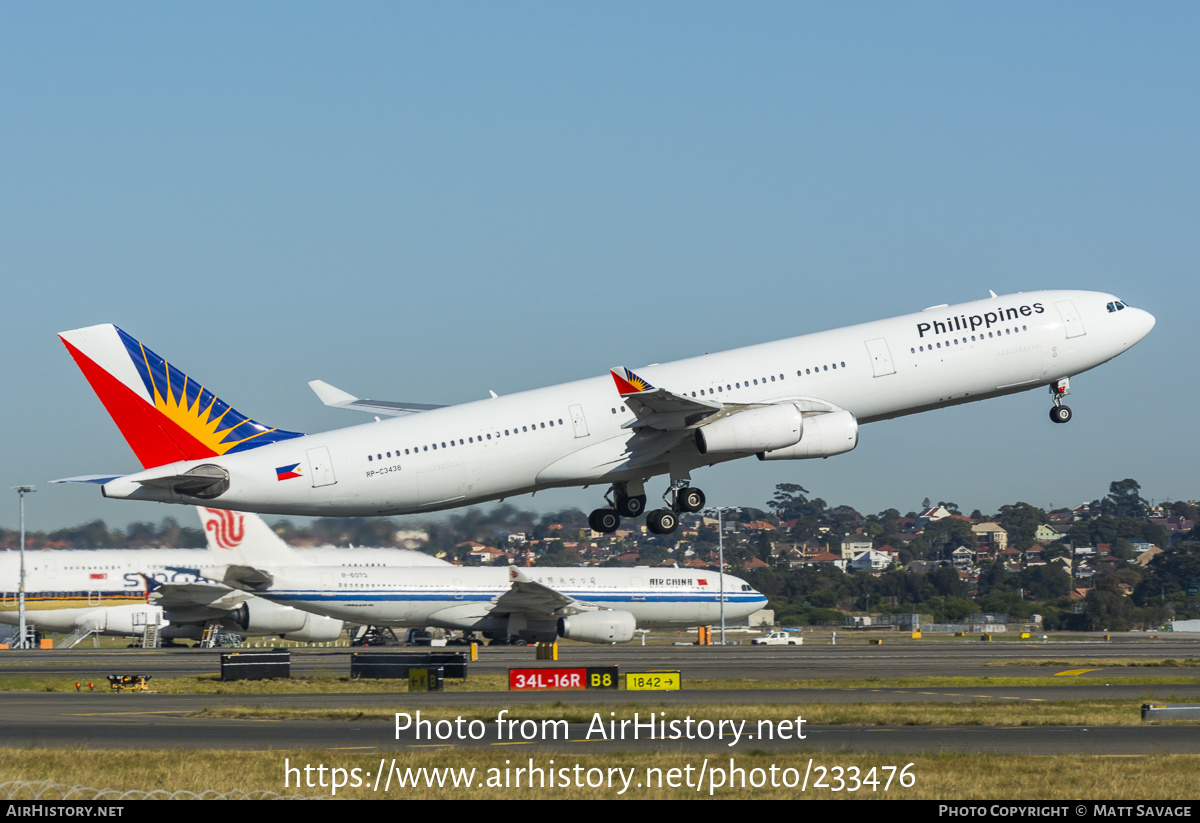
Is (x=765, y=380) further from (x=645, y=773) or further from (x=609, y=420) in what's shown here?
(x=645, y=773)

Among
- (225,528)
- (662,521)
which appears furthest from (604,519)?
(225,528)

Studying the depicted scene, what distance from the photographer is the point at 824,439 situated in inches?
1928

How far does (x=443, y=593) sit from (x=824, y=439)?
136 ft

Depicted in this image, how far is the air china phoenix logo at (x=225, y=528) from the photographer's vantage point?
8338cm

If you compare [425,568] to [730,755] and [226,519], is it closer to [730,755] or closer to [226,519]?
[226,519]

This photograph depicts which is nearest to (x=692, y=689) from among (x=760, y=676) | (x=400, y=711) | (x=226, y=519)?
(x=760, y=676)

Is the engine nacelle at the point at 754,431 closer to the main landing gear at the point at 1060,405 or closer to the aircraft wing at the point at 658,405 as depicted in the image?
the aircraft wing at the point at 658,405

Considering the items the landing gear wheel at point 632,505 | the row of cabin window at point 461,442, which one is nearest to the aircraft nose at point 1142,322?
the landing gear wheel at point 632,505

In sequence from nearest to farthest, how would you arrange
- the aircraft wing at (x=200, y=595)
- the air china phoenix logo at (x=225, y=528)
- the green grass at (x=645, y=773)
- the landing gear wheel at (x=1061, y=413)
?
the green grass at (x=645, y=773)
the landing gear wheel at (x=1061, y=413)
the air china phoenix logo at (x=225, y=528)
the aircraft wing at (x=200, y=595)

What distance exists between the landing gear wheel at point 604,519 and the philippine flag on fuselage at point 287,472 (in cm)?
1170

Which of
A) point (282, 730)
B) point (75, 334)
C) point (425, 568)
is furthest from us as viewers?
point (425, 568)

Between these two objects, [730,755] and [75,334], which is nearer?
[730,755]
